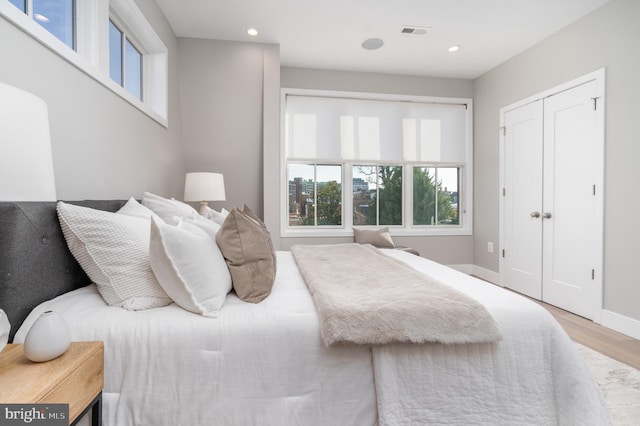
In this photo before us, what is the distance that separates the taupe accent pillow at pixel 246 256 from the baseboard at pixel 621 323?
2.96 meters

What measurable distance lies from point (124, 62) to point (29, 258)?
2047 mm

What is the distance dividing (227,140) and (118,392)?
9.56 ft

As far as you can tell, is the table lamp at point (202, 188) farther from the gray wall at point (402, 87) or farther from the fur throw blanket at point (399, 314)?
the fur throw blanket at point (399, 314)

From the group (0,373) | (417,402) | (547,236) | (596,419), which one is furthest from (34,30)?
(547,236)

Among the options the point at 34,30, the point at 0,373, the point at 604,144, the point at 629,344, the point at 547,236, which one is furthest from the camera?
the point at 547,236

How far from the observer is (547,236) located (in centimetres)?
334

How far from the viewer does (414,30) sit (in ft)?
10.5

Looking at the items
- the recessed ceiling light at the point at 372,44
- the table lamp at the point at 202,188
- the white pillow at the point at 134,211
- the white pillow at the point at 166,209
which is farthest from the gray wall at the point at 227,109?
the white pillow at the point at 134,211

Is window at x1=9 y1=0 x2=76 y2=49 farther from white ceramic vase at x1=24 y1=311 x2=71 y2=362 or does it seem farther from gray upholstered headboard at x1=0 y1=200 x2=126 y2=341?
white ceramic vase at x1=24 y1=311 x2=71 y2=362

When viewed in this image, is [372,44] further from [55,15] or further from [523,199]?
[55,15]

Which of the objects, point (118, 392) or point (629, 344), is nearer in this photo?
point (118, 392)

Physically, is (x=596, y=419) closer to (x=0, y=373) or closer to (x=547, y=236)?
(x=0, y=373)

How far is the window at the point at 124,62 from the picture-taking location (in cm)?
233

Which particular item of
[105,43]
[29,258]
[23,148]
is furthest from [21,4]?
[29,258]
